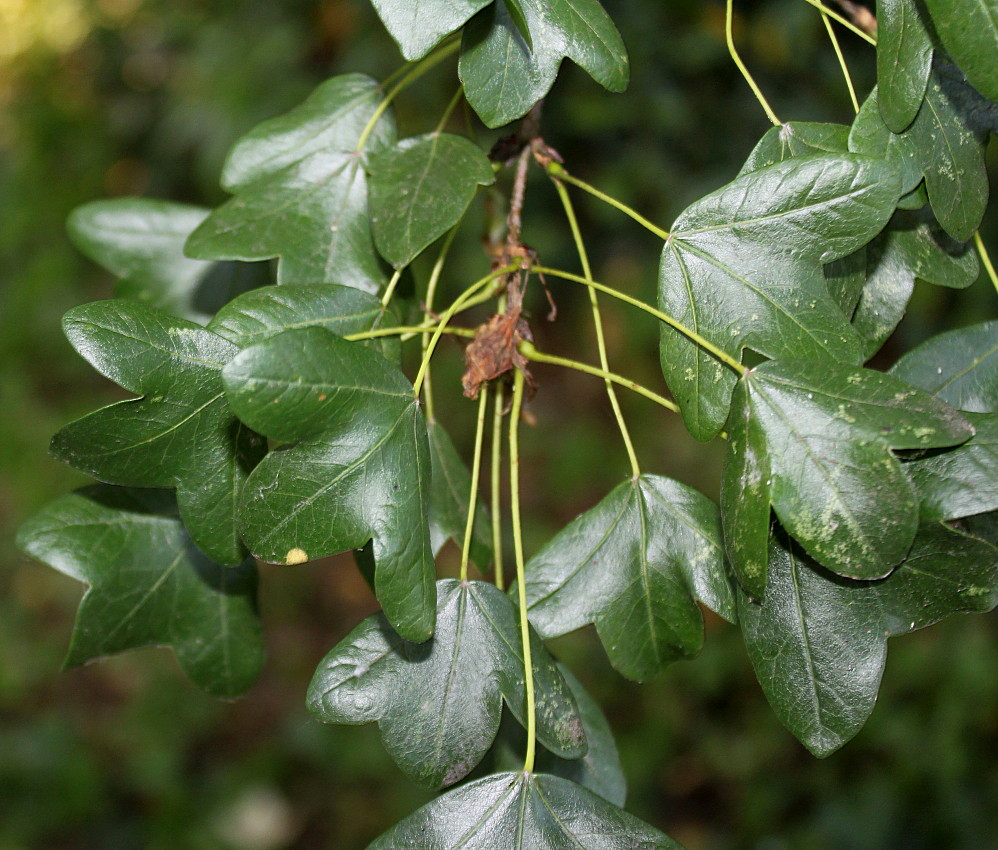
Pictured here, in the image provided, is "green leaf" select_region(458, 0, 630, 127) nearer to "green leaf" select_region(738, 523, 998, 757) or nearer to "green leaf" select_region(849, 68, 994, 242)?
"green leaf" select_region(849, 68, 994, 242)

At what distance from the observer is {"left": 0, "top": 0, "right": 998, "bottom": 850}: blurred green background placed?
8.43 feet

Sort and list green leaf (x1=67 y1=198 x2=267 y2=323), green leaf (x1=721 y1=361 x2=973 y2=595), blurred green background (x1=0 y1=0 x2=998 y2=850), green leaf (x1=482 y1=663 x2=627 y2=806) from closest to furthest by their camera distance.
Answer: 1. green leaf (x1=721 y1=361 x2=973 y2=595)
2. green leaf (x1=482 y1=663 x2=627 y2=806)
3. green leaf (x1=67 y1=198 x2=267 y2=323)
4. blurred green background (x1=0 y1=0 x2=998 y2=850)

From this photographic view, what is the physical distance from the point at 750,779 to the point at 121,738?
2227 mm

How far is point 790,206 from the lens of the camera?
2.96ft

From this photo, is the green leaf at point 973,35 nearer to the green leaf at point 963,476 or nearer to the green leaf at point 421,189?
the green leaf at point 963,476

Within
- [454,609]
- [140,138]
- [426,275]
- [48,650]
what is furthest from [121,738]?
[454,609]

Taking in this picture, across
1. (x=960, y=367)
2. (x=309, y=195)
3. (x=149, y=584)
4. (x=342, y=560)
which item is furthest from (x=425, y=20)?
(x=342, y=560)

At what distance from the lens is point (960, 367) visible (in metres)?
0.98

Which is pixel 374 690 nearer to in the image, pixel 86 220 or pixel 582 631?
pixel 86 220

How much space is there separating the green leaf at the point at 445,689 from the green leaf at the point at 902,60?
0.67 meters

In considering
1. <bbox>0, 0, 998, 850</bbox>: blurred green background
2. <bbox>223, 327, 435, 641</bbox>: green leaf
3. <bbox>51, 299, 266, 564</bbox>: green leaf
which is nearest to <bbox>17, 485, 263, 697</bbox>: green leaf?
<bbox>51, 299, 266, 564</bbox>: green leaf

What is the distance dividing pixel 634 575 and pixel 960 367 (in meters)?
0.44

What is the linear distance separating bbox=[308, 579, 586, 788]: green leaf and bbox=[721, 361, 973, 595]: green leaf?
0.88 ft

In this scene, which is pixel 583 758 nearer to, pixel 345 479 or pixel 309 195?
pixel 345 479
